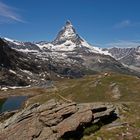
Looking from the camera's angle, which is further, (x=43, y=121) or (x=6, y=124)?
(x=6, y=124)

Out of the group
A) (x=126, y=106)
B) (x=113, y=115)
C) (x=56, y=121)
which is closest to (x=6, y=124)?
(x=56, y=121)

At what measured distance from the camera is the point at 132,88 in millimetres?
102188

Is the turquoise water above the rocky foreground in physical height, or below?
below

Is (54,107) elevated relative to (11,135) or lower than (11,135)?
elevated

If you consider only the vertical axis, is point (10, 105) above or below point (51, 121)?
below

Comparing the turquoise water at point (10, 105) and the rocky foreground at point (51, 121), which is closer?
the rocky foreground at point (51, 121)

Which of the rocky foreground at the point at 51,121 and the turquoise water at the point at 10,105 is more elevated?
the rocky foreground at the point at 51,121

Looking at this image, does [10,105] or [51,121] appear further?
[10,105]

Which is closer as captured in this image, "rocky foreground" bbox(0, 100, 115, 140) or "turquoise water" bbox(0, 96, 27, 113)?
"rocky foreground" bbox(0, 100, 115, 140)

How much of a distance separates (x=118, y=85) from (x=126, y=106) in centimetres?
6377

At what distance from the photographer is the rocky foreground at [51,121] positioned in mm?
33406

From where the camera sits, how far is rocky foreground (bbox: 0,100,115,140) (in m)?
33.4

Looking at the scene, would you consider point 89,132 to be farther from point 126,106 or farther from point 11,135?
point 126,106

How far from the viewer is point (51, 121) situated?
3447 cm
